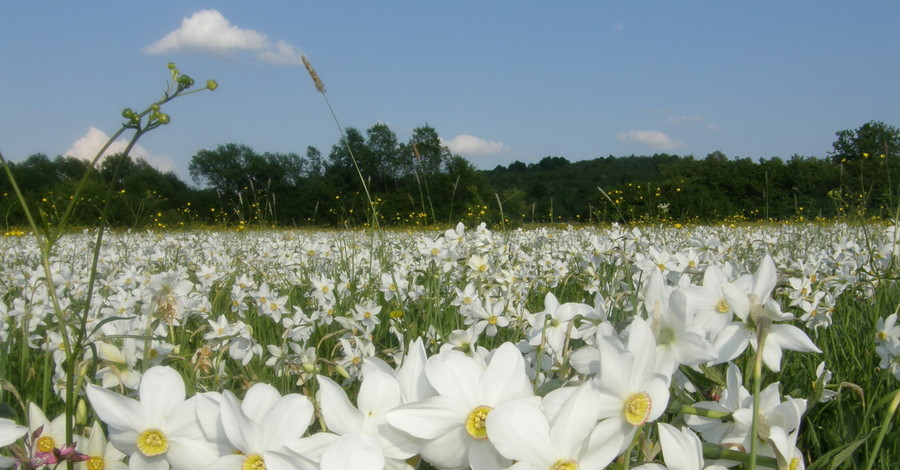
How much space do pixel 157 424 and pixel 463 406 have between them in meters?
0.39

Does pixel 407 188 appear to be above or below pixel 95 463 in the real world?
above

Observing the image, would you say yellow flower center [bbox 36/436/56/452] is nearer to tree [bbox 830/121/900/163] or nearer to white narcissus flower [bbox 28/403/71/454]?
white narcissus flower [bbox 28/403/71/454]

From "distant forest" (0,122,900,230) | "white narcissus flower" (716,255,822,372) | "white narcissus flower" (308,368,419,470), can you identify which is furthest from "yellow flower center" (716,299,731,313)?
"distant forest" (0,122,900,230)

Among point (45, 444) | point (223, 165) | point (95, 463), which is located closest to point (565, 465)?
point (95, 463)

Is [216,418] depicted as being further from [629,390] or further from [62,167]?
[62,167]

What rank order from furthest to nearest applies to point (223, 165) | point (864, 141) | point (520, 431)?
1. point (223, 165)
2. point (864, 141)
3. point (520, 431)

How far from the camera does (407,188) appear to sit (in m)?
20.3

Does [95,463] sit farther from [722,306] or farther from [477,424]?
[722,306]

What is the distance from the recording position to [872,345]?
2.56 metres

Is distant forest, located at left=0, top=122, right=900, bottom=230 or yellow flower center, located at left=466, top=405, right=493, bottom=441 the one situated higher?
distant forest, located at left=0, top=122, right=900, bottom=230

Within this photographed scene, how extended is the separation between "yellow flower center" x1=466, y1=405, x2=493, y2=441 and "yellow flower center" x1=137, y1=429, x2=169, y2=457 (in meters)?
0.38

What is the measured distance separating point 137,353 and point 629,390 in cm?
128

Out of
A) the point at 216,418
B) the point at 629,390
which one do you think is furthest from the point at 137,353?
the point at 629,390

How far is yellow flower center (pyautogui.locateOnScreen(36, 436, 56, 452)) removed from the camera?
0.93 m
